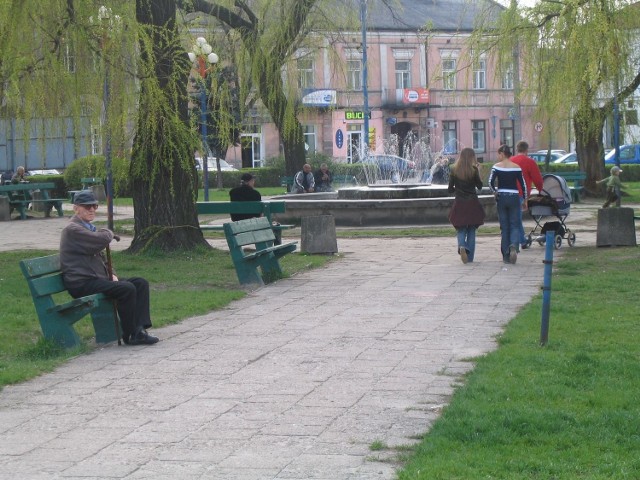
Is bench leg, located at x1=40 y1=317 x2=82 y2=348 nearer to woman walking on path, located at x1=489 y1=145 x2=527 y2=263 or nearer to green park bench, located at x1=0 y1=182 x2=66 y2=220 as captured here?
woman walking on path, located at x1=489 y1=145 x2=527 y2=263

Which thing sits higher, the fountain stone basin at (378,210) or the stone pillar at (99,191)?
the stone pillar at (99,191)

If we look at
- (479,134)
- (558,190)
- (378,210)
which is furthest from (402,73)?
(558,190)

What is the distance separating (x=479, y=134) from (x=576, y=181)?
36.7m

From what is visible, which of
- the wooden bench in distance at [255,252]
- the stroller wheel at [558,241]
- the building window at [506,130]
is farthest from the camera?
the building window at [506,130]

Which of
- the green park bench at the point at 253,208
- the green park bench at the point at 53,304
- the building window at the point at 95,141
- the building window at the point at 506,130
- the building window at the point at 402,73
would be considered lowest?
the green park bench at the point at 53,304

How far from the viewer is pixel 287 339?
9.95 meters

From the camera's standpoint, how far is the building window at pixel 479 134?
70.3 m

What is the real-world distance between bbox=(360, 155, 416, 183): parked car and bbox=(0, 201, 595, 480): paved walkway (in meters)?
31.4

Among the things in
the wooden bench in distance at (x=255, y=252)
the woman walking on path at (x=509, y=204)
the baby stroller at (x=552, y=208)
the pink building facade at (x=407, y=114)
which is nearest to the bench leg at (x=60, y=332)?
the wooden bench in distance at (x=255, y=252)

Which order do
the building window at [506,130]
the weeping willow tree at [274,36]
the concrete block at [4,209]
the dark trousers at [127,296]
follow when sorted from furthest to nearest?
the building window at [506,130] < the concrete block at [4,209] < the weeping willow tree at [274,36] < the dark trousers at [127,296]

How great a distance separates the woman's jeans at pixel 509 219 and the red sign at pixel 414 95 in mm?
51936

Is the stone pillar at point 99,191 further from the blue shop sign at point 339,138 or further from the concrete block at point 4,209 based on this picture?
the blue shop sign at point 339,138

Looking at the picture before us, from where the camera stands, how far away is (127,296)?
9.79 meters

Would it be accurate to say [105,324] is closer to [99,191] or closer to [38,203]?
[38,203]
